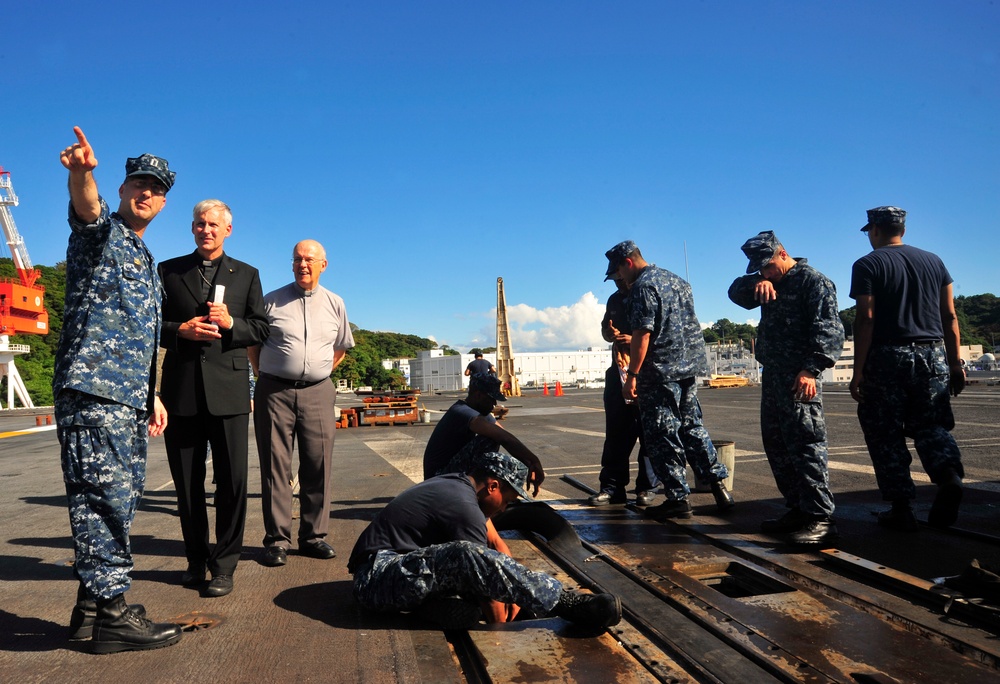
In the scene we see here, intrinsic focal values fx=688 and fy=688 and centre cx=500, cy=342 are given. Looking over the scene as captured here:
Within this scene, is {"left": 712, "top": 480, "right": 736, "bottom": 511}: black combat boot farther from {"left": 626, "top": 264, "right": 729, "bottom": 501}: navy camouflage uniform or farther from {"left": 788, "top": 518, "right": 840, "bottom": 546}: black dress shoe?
{"left": 788, "top": 518, "right": 840, "bottom": 546}: black dress shoe

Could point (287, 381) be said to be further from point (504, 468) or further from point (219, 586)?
point (504, 468)

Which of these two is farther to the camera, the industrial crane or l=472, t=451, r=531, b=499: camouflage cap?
the industrial crane

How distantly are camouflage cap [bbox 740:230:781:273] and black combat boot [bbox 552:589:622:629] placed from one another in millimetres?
2566

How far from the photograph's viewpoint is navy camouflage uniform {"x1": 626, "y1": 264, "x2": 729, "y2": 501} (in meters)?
4.82

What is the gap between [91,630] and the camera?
280cm

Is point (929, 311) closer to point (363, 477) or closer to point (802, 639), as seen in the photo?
point (802, 639)

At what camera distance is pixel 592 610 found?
2.63 m

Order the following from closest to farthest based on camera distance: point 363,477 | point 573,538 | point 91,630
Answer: point 91,630 < point 573,538 < point 363,477

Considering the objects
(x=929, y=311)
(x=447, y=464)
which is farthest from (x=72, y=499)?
(x=929, y=311)

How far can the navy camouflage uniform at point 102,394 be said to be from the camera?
2.62m

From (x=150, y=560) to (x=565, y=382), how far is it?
3597 inches

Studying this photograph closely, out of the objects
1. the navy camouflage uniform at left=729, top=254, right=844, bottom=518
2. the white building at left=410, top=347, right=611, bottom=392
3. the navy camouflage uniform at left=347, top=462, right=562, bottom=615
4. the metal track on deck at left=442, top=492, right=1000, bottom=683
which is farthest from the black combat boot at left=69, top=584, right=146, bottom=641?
the white building at left=410, top=347, right=611, bottom=392

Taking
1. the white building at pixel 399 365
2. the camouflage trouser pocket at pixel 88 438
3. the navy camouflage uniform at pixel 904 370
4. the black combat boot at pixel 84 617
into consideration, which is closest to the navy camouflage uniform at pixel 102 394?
the camouflage trouser pocket at pixel 88 438

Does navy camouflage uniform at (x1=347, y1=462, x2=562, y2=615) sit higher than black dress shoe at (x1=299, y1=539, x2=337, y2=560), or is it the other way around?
navy camouflage uniform at (x1=347, y1=462, x2=562, y2=615)
